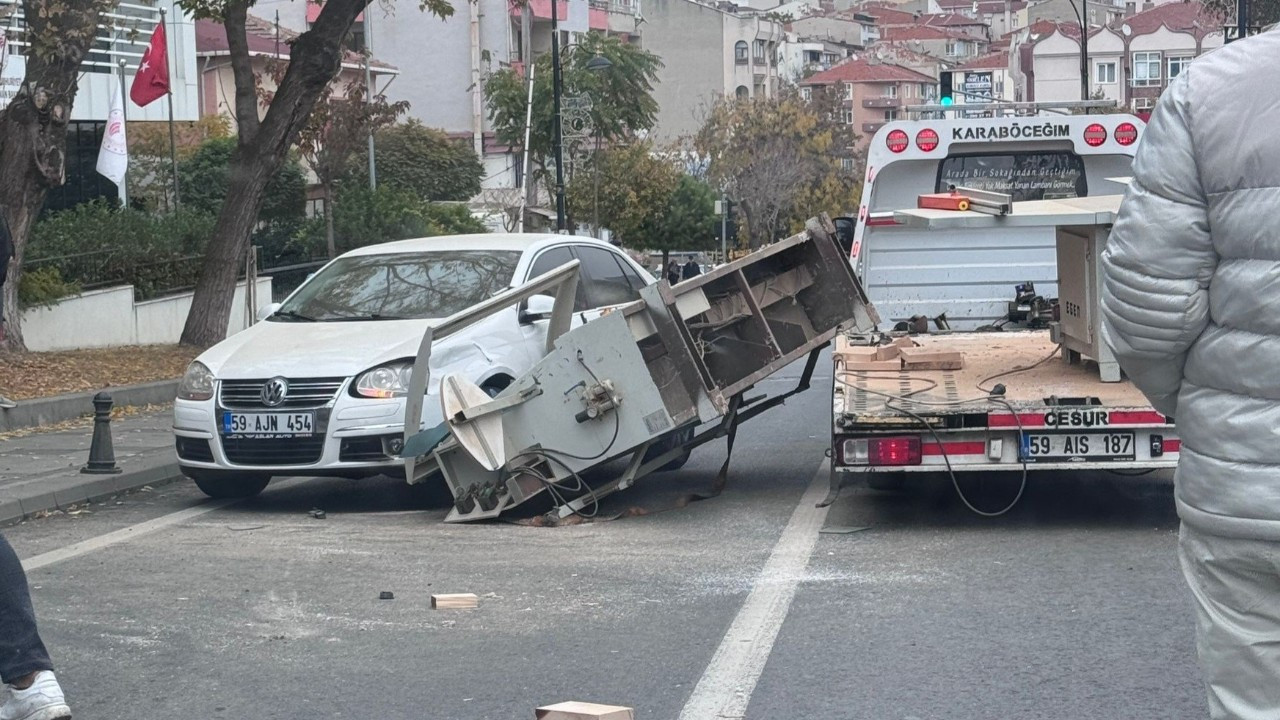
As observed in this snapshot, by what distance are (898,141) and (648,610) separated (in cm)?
639

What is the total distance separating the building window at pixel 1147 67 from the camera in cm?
9575

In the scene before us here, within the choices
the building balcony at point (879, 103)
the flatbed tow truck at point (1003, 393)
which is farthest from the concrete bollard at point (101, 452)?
the building balcony at point (879, 103)

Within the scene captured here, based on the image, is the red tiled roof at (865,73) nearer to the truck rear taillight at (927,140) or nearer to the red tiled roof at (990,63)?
the red tiled roof at (990,63)

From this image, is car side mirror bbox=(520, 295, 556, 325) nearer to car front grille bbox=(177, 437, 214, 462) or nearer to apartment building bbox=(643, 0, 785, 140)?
car front grille bbox=(177, 437, 214, 462)

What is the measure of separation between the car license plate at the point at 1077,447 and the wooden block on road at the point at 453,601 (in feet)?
9.80

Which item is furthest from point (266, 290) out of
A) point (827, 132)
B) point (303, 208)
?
point (827, 132)

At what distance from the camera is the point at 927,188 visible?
12586mm

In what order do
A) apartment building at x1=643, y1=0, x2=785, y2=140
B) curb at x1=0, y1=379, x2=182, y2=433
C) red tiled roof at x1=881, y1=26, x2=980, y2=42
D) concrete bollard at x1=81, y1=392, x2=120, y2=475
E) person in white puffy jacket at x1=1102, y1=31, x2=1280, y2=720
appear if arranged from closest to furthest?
person in white puffy jacket at x1=1102, y1=31, x2=1280, y2=720
concrete bollard at x1=81, y1=392, x2=120, y2=475
curb at x1=0, y1=379, x2=182, y2=433
apartment building at x1=643, y1=0, x2=785, y2=140
red tiled roof at x1=881, y1=26, x2=980, y2=42

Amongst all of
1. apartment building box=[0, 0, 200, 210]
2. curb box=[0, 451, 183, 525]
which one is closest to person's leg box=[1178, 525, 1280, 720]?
curb box=[0, 451, 183, 525]

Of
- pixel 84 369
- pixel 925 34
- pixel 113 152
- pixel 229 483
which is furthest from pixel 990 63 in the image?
pixel 229 483

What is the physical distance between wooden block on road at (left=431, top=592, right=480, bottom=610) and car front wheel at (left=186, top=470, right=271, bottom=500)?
316 centimetres

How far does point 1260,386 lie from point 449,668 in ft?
11.9

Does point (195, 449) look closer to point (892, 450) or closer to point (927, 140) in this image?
point (892, 450)

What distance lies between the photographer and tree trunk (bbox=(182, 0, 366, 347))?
19688 millimetres
